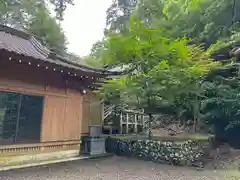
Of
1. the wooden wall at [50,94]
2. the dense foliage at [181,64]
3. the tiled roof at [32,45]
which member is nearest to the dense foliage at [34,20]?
the tiled roof at [32,45]

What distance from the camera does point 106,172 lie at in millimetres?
6023

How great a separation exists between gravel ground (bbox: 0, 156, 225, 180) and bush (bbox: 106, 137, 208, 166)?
0.49 metres

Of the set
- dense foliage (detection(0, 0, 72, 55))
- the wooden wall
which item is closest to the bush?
the wooden wall

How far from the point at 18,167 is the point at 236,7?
11.0m

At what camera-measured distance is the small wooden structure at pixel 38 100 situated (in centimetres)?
609

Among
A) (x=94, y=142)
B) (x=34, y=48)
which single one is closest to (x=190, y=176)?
(x=94, y=142)

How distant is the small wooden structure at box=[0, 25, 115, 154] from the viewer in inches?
240

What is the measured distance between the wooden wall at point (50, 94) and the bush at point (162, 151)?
191cm

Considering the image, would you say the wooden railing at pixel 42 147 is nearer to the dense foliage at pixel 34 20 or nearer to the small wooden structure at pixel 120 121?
the small wooden structure at pixel 120 121

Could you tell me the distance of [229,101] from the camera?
335 inches

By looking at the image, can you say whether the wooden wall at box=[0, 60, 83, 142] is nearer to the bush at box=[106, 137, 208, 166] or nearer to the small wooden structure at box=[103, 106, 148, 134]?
the bush at box=[106, 137, 208, 166]

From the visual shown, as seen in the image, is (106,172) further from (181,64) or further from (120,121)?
(120,121)

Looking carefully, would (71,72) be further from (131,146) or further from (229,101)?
(229,101)

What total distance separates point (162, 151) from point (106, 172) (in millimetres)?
2386
